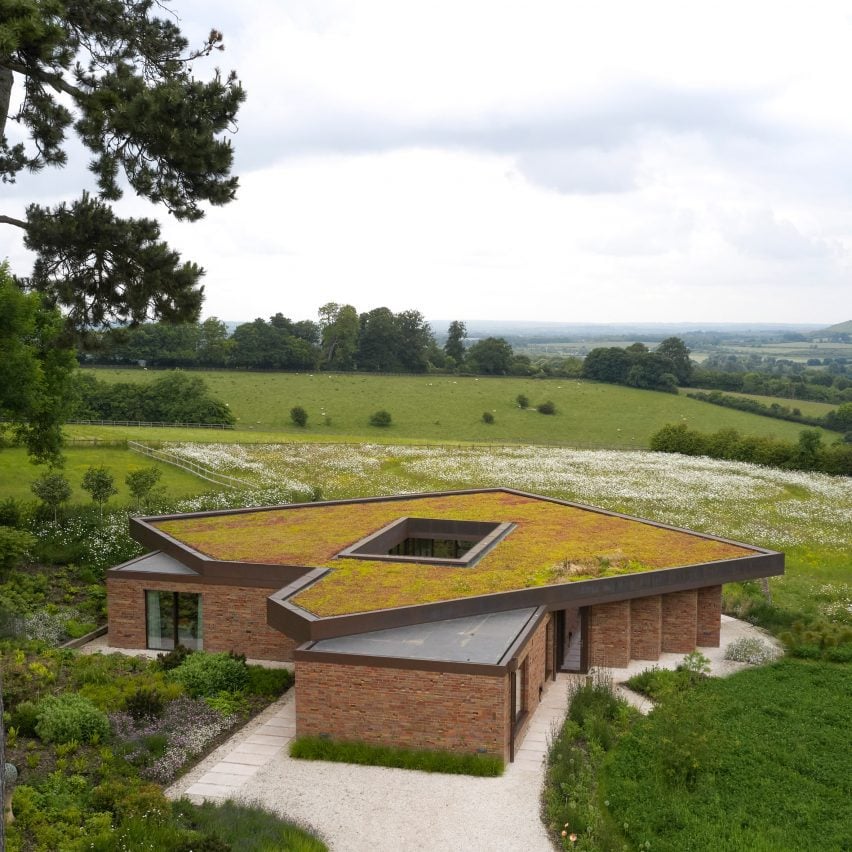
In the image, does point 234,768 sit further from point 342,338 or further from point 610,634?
point 342,338

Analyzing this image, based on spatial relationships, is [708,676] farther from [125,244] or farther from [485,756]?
[125,244]

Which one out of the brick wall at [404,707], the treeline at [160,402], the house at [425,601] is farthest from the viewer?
the treeline at [160,402]

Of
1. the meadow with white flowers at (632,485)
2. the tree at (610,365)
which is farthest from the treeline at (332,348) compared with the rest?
the meadow with white flowers at (632,485)

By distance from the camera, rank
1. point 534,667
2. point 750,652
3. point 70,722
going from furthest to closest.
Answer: point 750,652, point 534,667, point 70,722

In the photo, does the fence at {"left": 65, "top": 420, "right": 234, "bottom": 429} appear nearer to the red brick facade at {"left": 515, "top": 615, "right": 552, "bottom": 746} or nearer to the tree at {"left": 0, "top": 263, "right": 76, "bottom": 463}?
the tree at {"left": 0, "top": 263, "right": 76, "bottom": 463}

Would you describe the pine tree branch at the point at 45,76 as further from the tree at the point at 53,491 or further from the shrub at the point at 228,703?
the tree at the point at 53,491

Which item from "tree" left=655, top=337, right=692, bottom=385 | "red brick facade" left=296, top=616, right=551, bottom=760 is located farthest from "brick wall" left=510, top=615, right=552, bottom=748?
"tree" left=655, top=337, right=692, bottom=385

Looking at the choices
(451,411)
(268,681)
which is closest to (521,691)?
(268,681)
